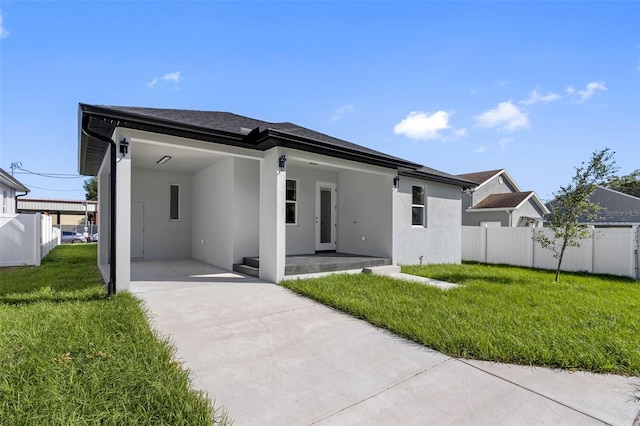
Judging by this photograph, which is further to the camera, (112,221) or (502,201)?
(502,201)

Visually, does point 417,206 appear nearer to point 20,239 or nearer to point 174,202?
point 174,202

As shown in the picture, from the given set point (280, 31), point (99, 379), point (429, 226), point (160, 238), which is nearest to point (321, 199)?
point (429, 226)

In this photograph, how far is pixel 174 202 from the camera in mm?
11094

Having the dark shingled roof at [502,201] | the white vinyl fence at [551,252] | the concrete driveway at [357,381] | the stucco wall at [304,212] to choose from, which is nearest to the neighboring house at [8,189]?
the stucco wall at [304,212]

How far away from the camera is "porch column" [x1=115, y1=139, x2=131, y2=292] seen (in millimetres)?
5555

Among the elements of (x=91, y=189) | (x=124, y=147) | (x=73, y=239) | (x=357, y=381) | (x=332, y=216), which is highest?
(x=91, y=189)

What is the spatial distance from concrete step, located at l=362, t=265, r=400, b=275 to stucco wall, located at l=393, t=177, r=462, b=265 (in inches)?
24.4

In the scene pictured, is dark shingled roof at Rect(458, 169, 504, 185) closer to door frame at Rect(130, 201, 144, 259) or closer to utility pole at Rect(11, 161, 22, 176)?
door frame at Rect(130, 201, 144, 259)

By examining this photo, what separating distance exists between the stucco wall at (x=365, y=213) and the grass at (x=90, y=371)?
6.62m

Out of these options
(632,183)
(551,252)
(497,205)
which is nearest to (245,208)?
(551,252)

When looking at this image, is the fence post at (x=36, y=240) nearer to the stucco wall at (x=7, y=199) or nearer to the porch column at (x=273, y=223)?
the porch column at (x=273, y=223)

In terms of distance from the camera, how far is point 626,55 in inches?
275

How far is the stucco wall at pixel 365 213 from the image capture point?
9227mm

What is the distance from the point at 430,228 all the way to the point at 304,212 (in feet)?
14.5
